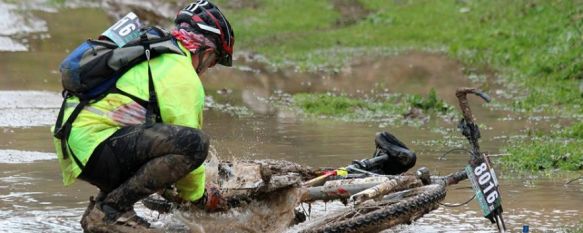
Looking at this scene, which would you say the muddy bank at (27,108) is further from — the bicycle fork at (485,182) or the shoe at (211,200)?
the bicycle fork at (485,182)

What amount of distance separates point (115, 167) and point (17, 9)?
21358mm

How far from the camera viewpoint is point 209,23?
655 cm

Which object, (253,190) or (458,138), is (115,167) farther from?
(458,138)

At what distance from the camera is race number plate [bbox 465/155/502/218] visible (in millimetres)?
6281

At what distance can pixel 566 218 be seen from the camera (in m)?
7.94

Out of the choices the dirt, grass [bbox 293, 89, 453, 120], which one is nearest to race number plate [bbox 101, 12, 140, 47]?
grass [bbox 293, 89, 453, 120]

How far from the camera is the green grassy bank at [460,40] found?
14875mm

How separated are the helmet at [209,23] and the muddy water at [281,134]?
3.77 ft

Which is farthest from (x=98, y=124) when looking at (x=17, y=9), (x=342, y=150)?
(x=17, y=9)

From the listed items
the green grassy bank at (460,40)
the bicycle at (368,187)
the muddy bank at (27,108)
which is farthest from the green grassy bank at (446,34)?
the bicycle at (368,187)

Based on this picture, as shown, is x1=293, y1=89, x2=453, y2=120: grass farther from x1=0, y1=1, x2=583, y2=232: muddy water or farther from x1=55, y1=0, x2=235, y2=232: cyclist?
x1=55, y1=0, x2=235, y2=232: cyclist

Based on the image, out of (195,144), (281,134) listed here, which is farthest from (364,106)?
(195,144)

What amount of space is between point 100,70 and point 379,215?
67.9 inches

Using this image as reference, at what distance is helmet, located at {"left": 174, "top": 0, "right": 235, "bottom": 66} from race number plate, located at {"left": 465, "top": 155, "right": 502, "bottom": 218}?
158cm
